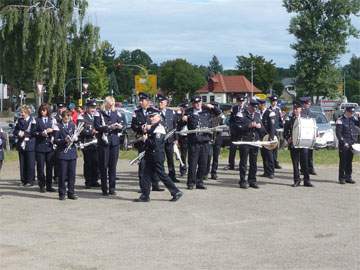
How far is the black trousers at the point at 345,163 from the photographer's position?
49.4 feet

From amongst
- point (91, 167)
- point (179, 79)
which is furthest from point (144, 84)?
point (179, 79)

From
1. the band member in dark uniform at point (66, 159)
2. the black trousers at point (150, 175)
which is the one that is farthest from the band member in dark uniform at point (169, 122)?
the band member in dark uniform at point (66, 159)

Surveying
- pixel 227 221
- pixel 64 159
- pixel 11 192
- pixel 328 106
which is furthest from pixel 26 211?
pixel 328 106

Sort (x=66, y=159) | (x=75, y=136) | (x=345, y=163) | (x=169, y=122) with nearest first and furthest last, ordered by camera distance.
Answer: (x=66, y=159) → (x=75, y=136) → (x=169, y=122) → (x=345, y=163)

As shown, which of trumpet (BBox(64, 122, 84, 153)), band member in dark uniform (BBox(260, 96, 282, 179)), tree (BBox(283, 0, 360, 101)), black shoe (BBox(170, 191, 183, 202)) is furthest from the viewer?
tree (BBox(283, 0, 360, 101))

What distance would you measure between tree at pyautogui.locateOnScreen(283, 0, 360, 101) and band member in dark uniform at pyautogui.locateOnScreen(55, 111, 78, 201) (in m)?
45.1

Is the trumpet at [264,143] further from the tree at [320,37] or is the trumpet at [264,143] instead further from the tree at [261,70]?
the tree at [261,70]

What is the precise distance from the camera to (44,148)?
14.2 meters

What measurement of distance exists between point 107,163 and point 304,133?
178 inches

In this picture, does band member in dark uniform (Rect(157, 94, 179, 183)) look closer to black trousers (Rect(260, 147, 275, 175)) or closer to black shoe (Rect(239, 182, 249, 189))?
black shoe (Rect(239, 182, 249, 189))

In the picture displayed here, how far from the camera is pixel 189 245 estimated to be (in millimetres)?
8672

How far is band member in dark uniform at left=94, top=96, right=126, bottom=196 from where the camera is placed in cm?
1304

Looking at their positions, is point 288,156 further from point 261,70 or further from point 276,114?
point 261,70

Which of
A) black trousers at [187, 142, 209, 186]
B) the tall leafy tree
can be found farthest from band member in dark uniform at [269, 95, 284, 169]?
the tall leafy tree
